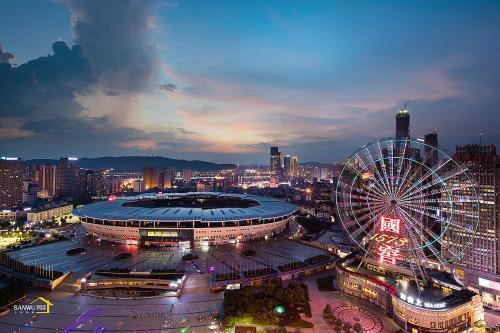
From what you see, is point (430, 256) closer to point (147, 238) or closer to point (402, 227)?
point (402, 227)

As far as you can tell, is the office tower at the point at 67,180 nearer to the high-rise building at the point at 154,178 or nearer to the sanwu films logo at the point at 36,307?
the high-rise building at the point at 154,178

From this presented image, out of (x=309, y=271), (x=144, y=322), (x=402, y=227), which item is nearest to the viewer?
(x=144, y=322)

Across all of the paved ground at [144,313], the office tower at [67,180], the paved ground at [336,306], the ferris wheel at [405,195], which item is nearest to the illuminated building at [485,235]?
the ferris wheel at [405,195]

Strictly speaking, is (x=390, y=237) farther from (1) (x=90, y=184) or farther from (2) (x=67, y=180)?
(2) (x=67, y=180)

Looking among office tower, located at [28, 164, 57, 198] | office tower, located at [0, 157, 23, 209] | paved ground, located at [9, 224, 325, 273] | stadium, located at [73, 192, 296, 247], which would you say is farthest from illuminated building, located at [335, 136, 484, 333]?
office tower, located at [28, 164, 57, 198]

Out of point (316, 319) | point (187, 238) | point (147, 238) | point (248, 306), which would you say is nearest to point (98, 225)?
point (147, 238)
